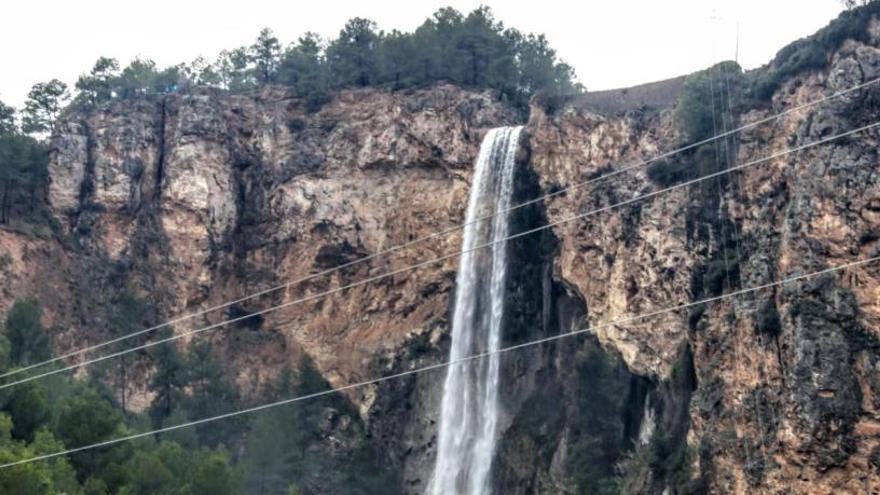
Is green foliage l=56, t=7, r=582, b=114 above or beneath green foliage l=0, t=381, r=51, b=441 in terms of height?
above

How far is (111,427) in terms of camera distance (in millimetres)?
38562

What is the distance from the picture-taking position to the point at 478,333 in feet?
163

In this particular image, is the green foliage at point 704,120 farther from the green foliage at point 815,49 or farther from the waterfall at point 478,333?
the waterfall at point 478,333

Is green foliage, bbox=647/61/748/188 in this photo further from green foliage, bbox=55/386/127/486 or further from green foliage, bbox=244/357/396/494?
green foliage, bbox=55/386/127/486

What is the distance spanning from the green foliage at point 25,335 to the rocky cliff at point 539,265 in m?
5.10

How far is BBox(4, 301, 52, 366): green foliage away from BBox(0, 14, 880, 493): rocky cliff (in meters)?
5.10

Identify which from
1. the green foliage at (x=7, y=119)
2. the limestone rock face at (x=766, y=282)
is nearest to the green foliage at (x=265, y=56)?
the green foliage at (x=7, y=119)

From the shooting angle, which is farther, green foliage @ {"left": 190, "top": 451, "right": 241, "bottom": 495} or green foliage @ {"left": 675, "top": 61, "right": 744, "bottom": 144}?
green foliage @ {"left": 675, "top": 61, "right": 744, "bottom": 144}

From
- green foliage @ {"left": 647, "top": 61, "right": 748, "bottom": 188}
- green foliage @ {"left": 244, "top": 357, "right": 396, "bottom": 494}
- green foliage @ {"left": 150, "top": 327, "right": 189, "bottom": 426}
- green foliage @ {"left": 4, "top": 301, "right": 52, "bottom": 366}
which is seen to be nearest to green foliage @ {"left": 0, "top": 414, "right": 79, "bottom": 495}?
green foliage @ {"left": 244, "top": 357, "right": 396, "bottom": 494}

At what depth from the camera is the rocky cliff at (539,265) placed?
33.3 meters

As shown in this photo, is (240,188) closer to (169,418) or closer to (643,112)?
(169,418)

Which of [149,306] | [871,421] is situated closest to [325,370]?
[149,306]

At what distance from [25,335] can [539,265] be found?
22911 mm

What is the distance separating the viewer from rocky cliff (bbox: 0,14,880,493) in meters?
33.3
